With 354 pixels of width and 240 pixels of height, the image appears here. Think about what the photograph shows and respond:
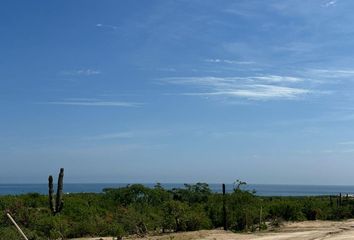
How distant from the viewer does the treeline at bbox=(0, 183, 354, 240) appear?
25.7 m

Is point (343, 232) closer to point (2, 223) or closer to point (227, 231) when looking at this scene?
point (227, 231)

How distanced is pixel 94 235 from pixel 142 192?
39.5 ft

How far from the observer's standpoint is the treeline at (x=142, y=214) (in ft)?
84.4

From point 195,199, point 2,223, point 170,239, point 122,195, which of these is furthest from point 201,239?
point 195,199

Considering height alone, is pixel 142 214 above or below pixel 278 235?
above

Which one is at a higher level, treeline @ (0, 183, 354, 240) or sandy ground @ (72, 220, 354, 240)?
treeline @ (0, 183, 354, 240)

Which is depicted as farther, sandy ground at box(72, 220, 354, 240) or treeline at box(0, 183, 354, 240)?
treeline at box(0, 183, 354, 240)

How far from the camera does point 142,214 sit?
2889cm

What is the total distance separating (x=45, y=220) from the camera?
24.4m

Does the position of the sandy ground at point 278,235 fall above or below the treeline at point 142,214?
below

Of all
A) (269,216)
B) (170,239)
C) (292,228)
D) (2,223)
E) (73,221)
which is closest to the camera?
(170,239)

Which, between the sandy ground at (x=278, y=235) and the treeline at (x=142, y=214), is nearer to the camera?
the sandy ground at (x=278, y=235)

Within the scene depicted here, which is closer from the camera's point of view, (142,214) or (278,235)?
(278,235)

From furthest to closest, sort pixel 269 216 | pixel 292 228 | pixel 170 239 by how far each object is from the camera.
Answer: pixel 269 216
pixel 292 228
pixel 170 239
